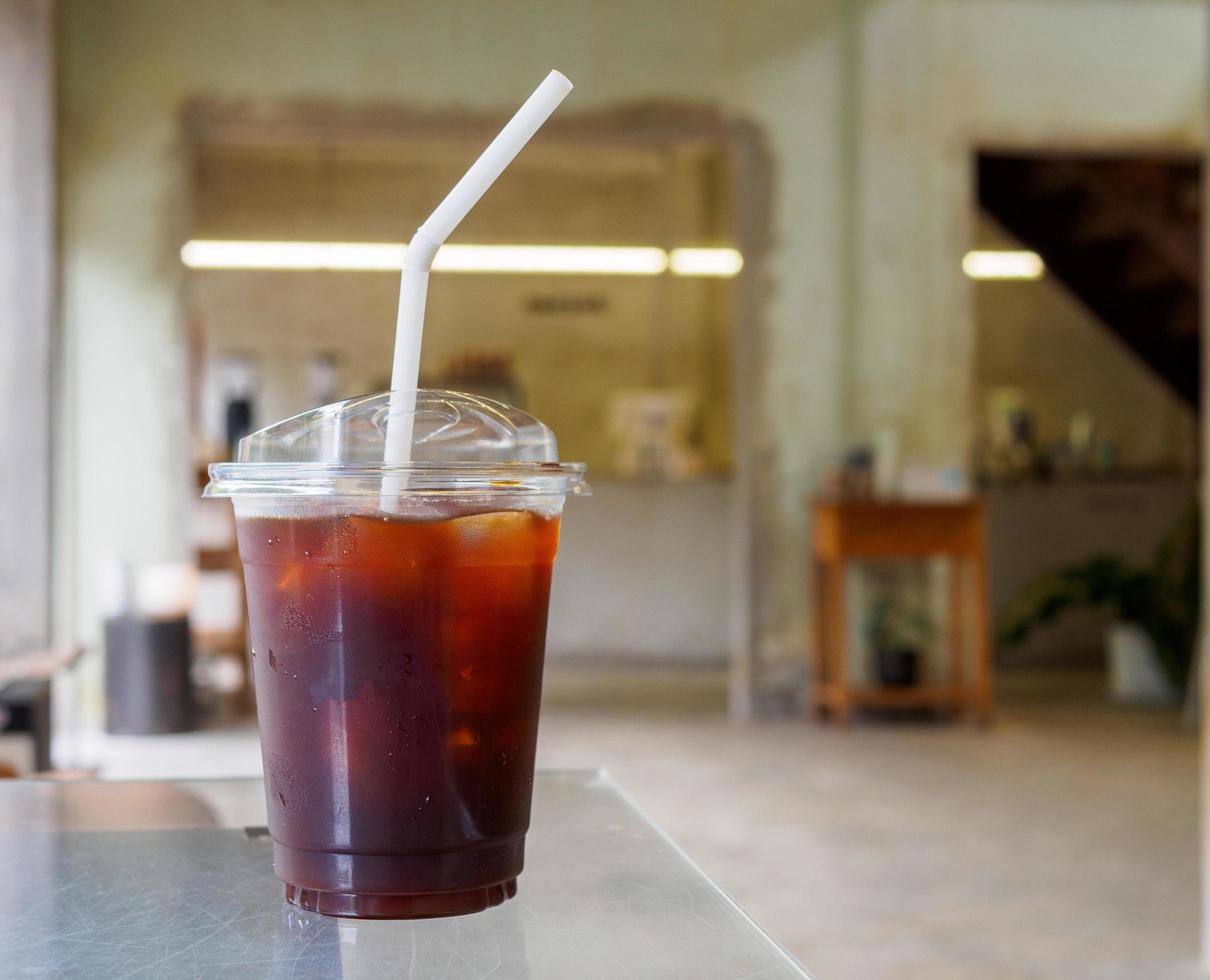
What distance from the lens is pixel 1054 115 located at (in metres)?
6.18

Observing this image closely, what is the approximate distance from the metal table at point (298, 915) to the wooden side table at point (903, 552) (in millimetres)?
4915

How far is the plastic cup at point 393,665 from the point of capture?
728mm

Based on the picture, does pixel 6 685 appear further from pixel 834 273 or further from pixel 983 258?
pixel 983 258

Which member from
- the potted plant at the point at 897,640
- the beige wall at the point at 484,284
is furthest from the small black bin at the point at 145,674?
the beige wall at the point at 484,284

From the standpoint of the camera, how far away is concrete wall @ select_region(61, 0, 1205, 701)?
577 centimetres

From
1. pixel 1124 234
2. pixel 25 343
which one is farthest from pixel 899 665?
pixel 25 343

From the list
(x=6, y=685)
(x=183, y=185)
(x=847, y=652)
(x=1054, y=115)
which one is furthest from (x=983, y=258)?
(x=6, y=685)

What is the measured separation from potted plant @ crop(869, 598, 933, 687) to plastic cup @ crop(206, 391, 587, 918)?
17.6 feet

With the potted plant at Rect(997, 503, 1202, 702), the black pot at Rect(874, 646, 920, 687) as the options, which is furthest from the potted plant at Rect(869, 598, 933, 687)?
the potted plant at Rect(997, 503, 1202, 702)

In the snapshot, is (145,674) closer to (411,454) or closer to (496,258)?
(496,258)

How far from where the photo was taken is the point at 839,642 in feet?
19.5

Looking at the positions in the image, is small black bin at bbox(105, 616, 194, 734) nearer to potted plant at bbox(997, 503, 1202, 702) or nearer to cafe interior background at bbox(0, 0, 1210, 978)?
cafe interior background at bbox(0, 0, 1210, 978)

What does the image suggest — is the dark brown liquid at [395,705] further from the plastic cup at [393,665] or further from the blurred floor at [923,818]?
the blurred floor at [923,818]

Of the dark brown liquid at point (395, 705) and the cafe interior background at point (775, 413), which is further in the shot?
the cafe interior background at point (775, 413)
